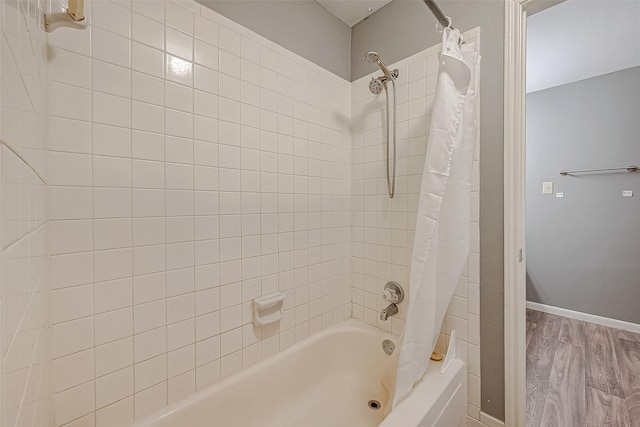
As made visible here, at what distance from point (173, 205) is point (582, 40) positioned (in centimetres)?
305

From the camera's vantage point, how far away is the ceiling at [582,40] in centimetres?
165

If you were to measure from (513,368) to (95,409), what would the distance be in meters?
1.54

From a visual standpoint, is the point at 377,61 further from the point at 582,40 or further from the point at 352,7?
the point at 582,40

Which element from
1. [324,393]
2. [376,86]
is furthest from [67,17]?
[324,393]

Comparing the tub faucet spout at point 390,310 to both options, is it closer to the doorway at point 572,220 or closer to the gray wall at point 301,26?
the doorway at point 572,220

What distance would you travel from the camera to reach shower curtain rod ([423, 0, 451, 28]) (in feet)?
3.15

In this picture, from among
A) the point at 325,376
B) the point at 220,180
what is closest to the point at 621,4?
the point at 220,180

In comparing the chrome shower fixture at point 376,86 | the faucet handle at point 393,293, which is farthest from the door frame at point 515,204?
the chrome shower fixture at point 376,86

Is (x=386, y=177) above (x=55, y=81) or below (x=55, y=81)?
below

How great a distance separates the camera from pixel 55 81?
737 millimetres

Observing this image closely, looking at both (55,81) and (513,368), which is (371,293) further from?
(55,81)

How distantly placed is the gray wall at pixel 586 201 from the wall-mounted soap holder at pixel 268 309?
3.15 metres

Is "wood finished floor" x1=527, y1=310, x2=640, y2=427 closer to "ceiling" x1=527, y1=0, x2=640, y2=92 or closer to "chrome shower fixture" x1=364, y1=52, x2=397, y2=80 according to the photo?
"chrome shower fixture" x1=364, y1=52, x2=397, y2=80

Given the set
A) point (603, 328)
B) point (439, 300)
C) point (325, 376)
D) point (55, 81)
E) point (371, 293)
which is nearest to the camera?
point (55, 81)
